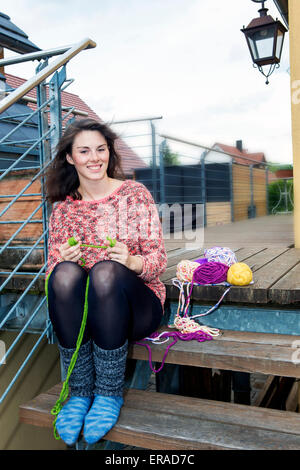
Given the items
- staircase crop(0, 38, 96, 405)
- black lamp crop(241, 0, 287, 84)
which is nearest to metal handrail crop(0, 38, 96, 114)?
staircase crop(0, 38, 96, 405)

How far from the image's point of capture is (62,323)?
132cm

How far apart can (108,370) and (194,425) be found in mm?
303

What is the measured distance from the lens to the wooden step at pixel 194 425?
44.2 inches

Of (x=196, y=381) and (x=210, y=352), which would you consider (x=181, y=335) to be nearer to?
(x=210, y=352)

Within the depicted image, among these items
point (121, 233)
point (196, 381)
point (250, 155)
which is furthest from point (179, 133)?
point (250, 155)

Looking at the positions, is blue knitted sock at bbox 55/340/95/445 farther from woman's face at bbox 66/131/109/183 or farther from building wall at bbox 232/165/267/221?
building wall at bbox 232/165/267/221

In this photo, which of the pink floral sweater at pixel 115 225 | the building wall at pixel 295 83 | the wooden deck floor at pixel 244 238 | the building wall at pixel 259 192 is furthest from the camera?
the building wall at pixel 259 192

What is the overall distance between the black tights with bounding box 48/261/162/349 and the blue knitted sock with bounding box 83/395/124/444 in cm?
17

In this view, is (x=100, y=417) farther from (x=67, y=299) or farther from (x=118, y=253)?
(x=118, y=253)

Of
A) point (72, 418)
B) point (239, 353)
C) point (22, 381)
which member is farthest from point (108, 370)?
point (22, 381)

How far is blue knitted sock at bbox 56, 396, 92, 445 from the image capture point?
1206 millimetres

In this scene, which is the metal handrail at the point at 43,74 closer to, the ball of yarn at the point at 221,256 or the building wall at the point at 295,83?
the ball of yarn at the point at 221,256

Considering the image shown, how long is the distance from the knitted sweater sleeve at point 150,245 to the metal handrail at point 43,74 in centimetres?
60

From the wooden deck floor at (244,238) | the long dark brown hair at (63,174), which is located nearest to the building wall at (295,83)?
the wooden deck floor at (244,238)
